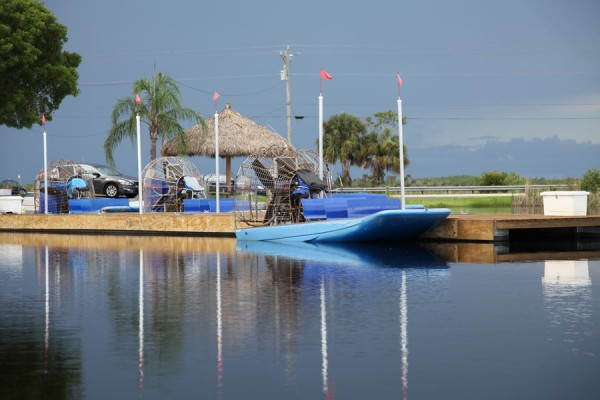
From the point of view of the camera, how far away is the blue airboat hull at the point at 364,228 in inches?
867

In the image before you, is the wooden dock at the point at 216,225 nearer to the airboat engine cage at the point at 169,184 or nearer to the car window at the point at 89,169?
the airboat engine cage at the point at 169,184

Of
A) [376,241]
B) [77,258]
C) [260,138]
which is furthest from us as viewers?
[260,138]

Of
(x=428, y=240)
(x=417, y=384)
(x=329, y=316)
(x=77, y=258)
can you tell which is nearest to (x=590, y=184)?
(x=428, y=240)

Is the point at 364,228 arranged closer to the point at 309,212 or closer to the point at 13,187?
the point at 309,212

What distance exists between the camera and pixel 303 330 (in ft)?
34.3

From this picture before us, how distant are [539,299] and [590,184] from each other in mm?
23710

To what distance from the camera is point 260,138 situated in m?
46.4

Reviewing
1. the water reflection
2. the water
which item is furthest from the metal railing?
the water reflection

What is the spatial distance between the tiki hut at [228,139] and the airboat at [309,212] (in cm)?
1900

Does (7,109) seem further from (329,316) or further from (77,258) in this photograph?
(329,316)

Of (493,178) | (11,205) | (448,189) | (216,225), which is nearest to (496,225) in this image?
Result: (216,225)

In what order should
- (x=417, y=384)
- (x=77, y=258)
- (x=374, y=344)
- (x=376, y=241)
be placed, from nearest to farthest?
(x=417, y=384) < (x=374, y=344) < (x=77, y=258) < (x=376, y=241)

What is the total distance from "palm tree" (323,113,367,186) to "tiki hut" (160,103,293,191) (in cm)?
1874

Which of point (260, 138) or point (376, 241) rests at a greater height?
point (260, 138)
